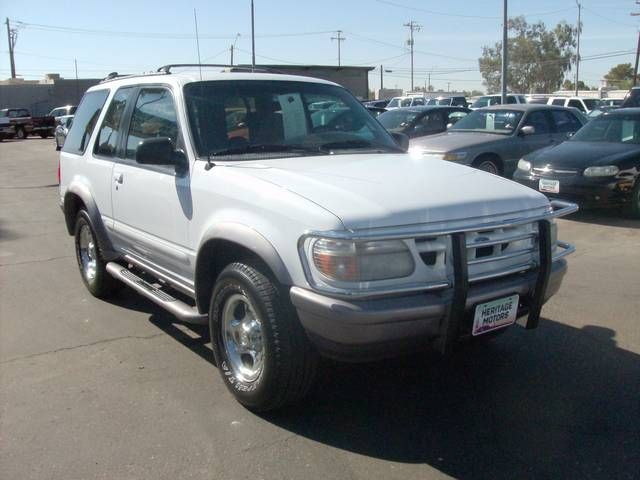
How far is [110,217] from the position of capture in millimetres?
5191

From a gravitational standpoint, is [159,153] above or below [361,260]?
above

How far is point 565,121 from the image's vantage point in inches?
493

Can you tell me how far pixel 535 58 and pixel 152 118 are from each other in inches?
3541

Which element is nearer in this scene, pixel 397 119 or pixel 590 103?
pixel 397 119

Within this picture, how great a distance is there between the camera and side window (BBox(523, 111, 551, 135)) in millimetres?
11879

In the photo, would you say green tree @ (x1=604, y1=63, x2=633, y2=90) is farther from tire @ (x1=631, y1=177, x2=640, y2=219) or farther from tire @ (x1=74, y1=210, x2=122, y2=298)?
tire @ (x1=74, y1=210, x2=122, y2=298)

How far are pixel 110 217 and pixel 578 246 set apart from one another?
5.39 meters

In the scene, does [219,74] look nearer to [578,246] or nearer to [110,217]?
[110,217]

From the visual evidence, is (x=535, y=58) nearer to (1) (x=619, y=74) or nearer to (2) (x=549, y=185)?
(1) (x=619, y=74)

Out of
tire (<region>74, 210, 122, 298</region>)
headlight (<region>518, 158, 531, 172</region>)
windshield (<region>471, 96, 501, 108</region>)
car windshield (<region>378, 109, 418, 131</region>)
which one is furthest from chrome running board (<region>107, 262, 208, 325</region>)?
windshield (<region>471, 96, 501, 108</region>)

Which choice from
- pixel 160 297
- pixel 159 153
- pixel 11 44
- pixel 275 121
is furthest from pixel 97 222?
pixel 11 44

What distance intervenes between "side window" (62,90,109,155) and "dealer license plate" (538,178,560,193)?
6.34m

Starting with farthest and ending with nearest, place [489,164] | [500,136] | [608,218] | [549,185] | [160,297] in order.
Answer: [500,136]
[489,164]
[608,218]
[549,185]
[160,297]

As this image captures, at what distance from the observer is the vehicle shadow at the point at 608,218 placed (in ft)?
29.4
